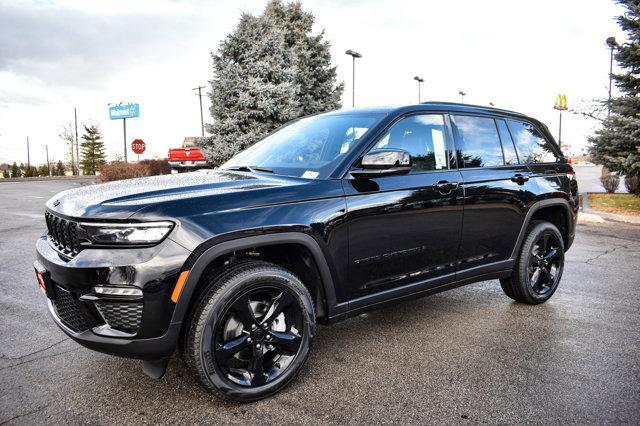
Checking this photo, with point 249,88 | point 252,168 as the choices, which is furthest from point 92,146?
point 252,168

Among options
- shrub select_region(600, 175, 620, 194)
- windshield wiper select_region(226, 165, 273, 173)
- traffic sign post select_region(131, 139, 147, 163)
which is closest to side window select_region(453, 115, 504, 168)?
windshield wiper select_region(226, 165, 273, 173)

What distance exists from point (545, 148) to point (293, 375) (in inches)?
135

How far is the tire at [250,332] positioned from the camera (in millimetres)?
2545

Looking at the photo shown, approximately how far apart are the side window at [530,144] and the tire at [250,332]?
8.91ft

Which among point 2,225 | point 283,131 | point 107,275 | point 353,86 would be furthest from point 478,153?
point 353,86

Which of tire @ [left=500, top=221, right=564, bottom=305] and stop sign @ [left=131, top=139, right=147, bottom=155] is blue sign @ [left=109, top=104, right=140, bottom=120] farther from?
tire @ [left=500, top=221, right=564, bottom=305]

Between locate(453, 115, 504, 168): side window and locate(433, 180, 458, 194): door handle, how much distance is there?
0.89 feet

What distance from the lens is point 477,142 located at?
404 centimetres

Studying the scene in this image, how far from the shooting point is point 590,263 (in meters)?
6.51

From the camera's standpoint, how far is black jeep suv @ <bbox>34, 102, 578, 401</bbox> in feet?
8.00

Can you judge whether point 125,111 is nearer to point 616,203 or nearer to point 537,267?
point 616,203

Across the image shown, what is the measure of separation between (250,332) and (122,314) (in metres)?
0.69

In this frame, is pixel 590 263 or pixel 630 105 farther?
pixel 630 105

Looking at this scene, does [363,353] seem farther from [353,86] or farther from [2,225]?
[353,86]
